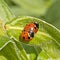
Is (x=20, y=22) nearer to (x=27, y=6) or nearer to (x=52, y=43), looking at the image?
(x=52, y=43)

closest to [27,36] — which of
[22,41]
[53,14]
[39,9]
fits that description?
[22,41]

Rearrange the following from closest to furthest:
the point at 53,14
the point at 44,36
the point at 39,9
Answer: the point at 44,36 → the point at 53,14 → the point at 39,9

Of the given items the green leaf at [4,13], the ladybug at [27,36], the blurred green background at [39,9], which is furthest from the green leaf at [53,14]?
Result: the green leaf at [4,13]

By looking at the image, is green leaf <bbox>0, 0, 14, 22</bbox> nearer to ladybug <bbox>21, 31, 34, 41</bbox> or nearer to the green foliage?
the green foliage

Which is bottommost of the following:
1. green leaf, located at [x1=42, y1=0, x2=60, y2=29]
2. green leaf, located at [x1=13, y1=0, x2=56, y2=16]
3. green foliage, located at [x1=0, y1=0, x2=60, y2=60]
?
green foliage, located at [x1=0, y1=0, x2=60, y2=60]

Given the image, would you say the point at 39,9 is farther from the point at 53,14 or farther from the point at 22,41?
the point at 22,41

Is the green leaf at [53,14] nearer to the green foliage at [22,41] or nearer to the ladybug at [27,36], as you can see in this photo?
the ladybug at [27,36]

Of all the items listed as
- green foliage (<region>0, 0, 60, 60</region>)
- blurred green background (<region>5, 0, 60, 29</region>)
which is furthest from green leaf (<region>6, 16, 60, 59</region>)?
blurred green background (<region>5, 0, 60, 29</region>)

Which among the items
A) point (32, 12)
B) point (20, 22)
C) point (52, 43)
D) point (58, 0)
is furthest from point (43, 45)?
point (32, 12)
